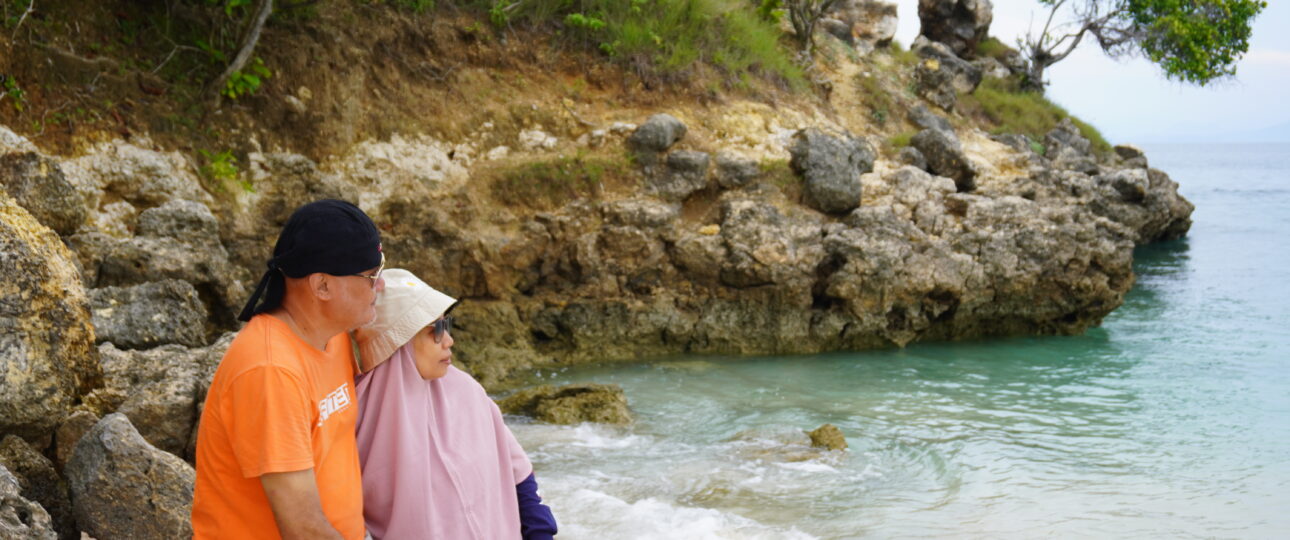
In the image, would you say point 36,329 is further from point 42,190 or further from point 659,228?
point 659,228

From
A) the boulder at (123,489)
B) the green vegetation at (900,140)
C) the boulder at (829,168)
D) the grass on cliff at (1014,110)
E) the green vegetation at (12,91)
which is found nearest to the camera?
the boulder at (123,489)

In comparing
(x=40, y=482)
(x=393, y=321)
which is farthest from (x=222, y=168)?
(x=393, y=321)

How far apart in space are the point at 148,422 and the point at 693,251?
748 centimetres

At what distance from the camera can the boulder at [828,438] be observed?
7.94 metres

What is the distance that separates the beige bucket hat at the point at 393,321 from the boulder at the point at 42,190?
4.39 meters

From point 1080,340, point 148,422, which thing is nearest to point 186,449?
point 148,422

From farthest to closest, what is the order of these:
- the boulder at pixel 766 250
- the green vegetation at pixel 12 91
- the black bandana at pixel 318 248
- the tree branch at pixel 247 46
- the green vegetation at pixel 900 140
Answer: the green vegetation at pixel 900 140 → the boulder at pixel 766 250 → the tree branch at pixel 247 46 → the green vegetation at pixel 12 91 → the black bandana at pixel 318 248

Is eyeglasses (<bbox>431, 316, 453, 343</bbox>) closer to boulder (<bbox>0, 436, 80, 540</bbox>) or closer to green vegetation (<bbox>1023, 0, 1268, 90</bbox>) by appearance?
boulder (<bbox>0, 436, 80, 540</bbox>)

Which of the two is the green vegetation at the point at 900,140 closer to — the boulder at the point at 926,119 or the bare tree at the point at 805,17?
the boulder at the point at 926,119

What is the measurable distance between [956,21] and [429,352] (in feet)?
77.5

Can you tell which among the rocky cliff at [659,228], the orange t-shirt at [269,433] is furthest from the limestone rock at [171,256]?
the orange t-shirt at [269,433]

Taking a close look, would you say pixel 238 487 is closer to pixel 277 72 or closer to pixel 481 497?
pixel 481 497

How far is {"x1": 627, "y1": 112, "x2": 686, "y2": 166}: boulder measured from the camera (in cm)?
1202

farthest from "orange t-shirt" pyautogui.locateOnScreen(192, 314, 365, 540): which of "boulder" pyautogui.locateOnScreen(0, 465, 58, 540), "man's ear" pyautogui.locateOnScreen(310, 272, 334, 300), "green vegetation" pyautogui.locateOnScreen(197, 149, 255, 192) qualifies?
"green vegetation" pyautogui.locateOnScreen(197, 149, 255, 192)
